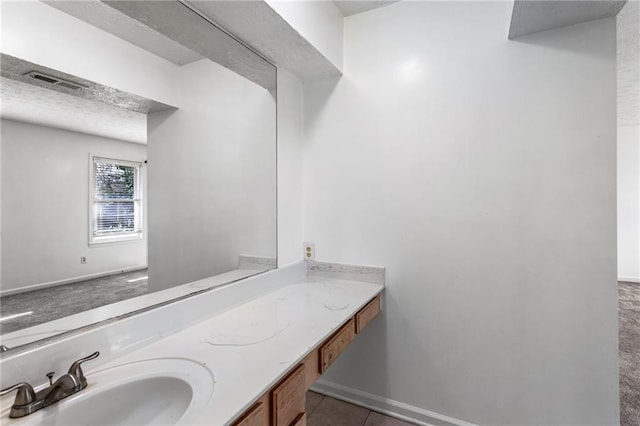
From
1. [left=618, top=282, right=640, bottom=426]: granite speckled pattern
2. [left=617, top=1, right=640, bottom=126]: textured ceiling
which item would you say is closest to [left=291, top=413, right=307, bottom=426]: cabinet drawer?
[left=618, top=282, right=640, bottom=426]: granite speckled pattern

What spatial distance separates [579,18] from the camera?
4.65 feet

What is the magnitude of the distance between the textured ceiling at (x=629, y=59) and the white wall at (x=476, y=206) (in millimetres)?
1080

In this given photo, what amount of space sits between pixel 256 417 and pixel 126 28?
1459 millimetres

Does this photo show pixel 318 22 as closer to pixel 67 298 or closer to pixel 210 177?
pixel 210 177

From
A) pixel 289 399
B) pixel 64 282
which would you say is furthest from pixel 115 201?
pixel 289 399

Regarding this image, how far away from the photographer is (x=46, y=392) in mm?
784

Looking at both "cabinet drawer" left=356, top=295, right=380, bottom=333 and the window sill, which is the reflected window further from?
"cabinet drawer" left=356, top=295, right=380, bottom=333

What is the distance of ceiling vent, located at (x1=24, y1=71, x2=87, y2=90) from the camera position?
922mm

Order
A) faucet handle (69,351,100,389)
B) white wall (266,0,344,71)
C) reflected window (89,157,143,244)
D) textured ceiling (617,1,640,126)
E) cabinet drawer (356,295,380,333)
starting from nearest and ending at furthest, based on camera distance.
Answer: faucet handle (69,351,100,389), reflected window (89,157,143,244), white wall (266,0,344,71), cabinet drawer (356,295,380,333), textured ceiling (617,1,640,126)

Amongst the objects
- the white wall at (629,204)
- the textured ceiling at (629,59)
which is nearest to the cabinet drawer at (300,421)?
the textured ceiling at (629,59)

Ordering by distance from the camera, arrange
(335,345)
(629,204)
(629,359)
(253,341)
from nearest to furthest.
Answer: (253,341) < (335,345) < (629,359) < (629,204)

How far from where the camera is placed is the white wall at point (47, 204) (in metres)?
0.86

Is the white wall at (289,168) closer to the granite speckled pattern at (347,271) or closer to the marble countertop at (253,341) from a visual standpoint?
the granite speckled pattern at (347,271)

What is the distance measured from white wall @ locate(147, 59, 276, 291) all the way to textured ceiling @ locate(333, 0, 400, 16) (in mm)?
741
